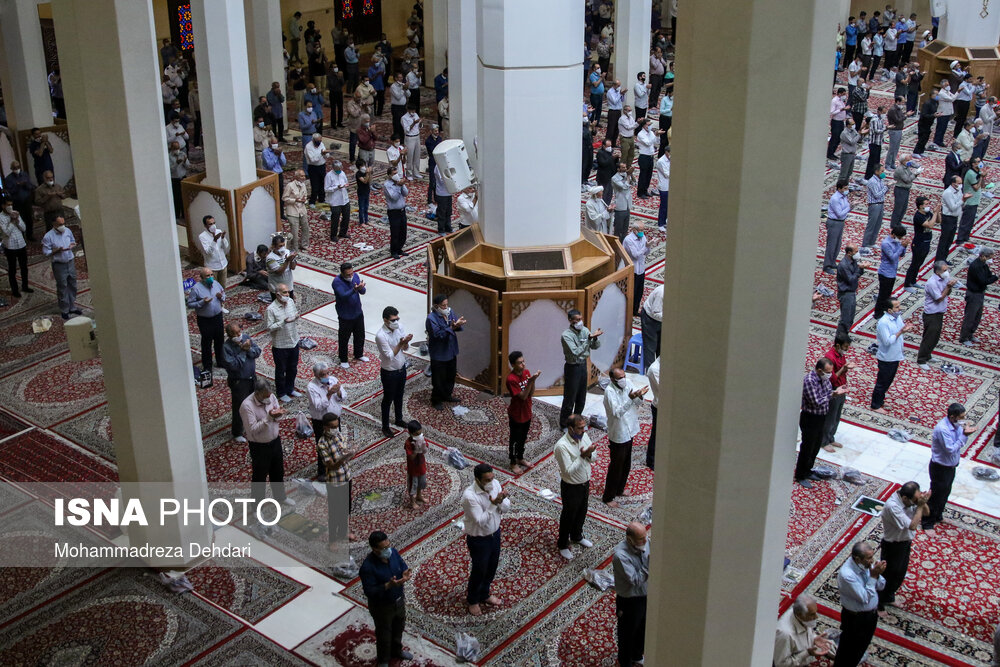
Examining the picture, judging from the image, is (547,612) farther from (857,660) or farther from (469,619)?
(857,660)

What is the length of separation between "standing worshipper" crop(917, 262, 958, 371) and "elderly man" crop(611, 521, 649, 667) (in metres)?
5.54

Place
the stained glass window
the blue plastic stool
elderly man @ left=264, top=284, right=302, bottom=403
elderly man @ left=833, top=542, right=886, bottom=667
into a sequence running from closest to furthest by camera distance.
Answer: elderly man @ left=833, top=542, right=886, bottom=667 → elderly man @ left=264, top=284, right=302, bottom=403 → the blue plastic stool → the stained glass window

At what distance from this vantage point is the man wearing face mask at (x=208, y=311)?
1097cm

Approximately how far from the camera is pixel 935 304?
11445 mm

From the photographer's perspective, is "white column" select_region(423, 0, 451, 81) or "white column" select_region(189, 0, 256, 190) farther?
"white column" select_region(423, 0, 451, 81)

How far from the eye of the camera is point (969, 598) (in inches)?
323

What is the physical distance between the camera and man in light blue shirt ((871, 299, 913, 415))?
34.3ft

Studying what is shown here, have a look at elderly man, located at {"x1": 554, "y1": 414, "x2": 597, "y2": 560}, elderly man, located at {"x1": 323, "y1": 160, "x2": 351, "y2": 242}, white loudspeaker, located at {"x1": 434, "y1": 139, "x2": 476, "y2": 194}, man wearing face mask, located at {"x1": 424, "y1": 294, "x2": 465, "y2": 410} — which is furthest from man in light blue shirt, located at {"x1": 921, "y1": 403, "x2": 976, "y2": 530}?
elderly man, located at {"x1": 323, "y1": 160, "x2": 351, "y2": 242}

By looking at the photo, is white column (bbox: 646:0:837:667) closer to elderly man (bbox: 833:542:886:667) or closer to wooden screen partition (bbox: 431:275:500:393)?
Answer: elderly man (bbox: 833:542:886:667)

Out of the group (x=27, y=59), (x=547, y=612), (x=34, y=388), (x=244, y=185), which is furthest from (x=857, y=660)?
(x=27, y=59)

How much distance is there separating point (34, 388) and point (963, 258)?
37.1 ft

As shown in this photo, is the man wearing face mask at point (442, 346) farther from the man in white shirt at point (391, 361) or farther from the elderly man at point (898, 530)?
the elderly man at point (898, 530)

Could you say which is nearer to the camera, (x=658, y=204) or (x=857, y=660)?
(x=857, y=660)

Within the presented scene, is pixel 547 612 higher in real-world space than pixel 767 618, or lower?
lower
